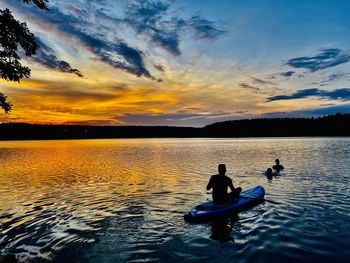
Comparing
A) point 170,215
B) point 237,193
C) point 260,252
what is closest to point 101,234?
point 170,215

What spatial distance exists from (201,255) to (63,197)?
15.4 metres

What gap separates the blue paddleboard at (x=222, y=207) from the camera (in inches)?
583

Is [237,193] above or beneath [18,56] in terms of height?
beneath

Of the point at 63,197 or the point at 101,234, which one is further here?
the point at 63,197

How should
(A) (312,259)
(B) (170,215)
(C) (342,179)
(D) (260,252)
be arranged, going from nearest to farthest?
(A) (312,259)
(D) (260,252)
(B) (170,215)
(C) (342,179)

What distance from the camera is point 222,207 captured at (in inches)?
624

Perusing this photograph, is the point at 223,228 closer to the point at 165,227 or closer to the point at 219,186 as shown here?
the point at 165,227

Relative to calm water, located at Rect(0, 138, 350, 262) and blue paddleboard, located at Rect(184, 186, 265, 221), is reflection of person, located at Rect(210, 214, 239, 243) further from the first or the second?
blue paddleboard, located at Rect(184, 186, 265, 221)

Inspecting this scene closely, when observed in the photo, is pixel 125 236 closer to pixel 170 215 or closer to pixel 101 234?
pixel 101 234

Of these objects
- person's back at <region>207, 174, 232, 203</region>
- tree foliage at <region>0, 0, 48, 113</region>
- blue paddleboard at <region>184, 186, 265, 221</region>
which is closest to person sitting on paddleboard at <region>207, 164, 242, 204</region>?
person's back at <region>207, 174, 232, 203</region>

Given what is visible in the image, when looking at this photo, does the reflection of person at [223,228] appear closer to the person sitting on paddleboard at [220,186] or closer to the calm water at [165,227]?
the calm water at [165,227]

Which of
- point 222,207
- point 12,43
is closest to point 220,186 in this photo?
point 222,207

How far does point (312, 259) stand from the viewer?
10.4 metres

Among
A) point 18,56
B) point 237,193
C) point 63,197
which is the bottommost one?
point 63,197
